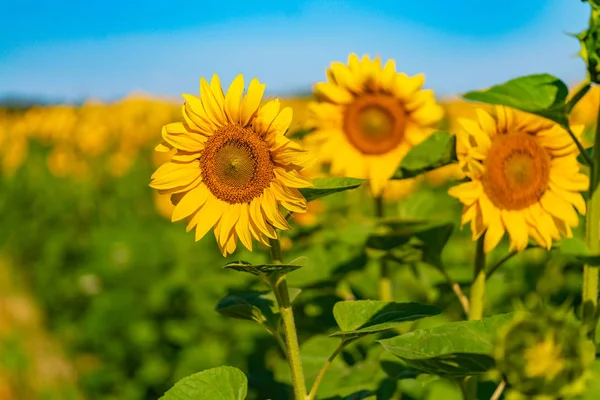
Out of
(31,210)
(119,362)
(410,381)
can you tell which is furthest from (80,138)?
(410,381)

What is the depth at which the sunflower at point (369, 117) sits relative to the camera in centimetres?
221

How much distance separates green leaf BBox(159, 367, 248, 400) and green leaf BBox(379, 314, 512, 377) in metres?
0.30

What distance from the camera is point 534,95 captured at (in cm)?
111

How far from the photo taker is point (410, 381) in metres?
1.72

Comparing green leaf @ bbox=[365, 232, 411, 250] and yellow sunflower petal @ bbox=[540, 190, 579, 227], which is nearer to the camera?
yellow sunflower petal @ bbox=[540, 190, 579, 227]

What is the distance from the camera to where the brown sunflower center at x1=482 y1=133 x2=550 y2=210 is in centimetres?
145

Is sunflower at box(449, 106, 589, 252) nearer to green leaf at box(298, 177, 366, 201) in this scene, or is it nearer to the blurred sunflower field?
the blurred sunflower field

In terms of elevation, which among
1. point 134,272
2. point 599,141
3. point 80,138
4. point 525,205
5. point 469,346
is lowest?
point 134,272

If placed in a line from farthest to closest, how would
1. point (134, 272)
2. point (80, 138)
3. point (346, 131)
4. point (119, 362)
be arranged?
point (80, 138), point (134, 272), point (119, 362), point (346, 131)

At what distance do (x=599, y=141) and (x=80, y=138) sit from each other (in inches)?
307

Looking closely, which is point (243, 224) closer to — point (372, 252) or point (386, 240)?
point (386, 240)

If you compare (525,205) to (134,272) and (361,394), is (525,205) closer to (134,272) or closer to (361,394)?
(361,394)

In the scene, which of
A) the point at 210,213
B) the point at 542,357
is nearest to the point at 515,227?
the point at 210,213

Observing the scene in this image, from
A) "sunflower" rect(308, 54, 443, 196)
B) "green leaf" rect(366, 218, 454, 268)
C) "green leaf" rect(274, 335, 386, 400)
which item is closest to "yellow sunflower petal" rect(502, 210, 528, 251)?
"green leaf" rect(366, 218, 454, 268)
